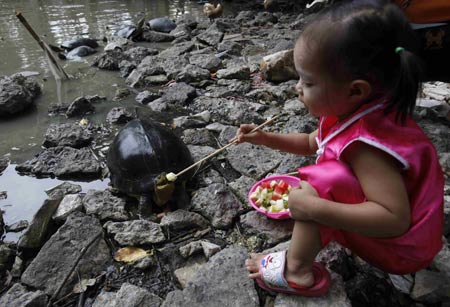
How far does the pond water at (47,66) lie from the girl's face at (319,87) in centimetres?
220

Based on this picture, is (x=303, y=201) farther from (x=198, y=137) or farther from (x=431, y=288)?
(x=198, y=137)

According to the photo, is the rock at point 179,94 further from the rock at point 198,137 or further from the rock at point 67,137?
the rock at point 67,137

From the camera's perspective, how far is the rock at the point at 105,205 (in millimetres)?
2680

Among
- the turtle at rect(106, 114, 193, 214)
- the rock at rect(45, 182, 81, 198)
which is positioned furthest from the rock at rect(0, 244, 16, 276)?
the turtle at rect(106, 114, 193, 214)

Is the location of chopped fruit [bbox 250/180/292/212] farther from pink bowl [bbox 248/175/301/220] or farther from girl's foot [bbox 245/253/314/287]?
girl's foot [bbox 245/253/314/287]

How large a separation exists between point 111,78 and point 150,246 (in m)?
3.93

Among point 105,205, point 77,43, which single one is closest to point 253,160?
point 105,205

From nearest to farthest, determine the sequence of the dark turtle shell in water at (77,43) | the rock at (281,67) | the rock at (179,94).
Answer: the rock at (179,94) → the rock at (281,67) → the dark turtle shell in water at (77,43)

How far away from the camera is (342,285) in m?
1.80

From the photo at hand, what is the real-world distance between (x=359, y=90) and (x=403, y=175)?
39cm

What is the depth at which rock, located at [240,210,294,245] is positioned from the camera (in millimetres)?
2307

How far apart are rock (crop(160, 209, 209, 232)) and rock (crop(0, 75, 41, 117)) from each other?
9.50 ft

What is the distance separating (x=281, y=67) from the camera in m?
4.70

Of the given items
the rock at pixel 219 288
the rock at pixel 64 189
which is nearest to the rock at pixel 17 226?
the rock at pixel 64 189
